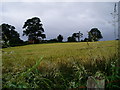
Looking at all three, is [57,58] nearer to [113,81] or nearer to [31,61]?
[31,61]

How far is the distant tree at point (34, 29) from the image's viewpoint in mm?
3238

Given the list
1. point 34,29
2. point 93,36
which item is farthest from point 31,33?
point 93,36

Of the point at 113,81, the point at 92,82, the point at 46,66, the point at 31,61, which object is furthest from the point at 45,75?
the point at 92,82

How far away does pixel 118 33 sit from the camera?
2.12 metres

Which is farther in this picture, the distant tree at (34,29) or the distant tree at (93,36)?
the distant tree at (34,29)

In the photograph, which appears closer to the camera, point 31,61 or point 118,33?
point 118,33

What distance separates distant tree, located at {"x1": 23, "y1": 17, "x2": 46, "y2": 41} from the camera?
3.24 meters

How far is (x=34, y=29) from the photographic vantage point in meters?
3.54

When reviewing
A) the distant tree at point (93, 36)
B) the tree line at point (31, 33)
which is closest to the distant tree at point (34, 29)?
the tree line at point (31, 33)

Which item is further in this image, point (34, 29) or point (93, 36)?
point (34, 29)

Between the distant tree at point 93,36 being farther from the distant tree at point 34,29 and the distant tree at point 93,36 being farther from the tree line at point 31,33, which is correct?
the distant tree at point 34,29

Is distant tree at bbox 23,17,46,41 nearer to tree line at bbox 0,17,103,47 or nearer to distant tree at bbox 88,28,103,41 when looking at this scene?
tree line at bbox 0,17,103,47

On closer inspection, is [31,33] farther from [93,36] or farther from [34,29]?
[93,36]

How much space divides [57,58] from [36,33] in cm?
108
